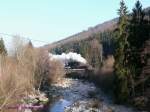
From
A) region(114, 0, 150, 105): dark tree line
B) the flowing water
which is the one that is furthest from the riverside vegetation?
the flowing water

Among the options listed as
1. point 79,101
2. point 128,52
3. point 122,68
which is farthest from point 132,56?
point 79,101

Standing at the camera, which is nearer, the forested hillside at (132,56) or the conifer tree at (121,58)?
the forested hillside at (132,56)

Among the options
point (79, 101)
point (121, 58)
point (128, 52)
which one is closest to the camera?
point (121, 58)

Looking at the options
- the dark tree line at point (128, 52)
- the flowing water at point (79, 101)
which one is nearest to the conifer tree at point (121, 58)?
the dark tree line at point (128, 52)

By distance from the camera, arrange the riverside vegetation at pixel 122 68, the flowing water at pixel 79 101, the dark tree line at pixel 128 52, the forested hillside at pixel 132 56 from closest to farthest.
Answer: the riverside vegetation at pixel 122 68
the flowing water at pixel 79 101
the forested hillside at pixel 132 56
the dark tree line at pixel 128 52

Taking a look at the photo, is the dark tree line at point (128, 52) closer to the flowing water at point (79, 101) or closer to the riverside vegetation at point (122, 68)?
the riverside vegetation at point (122, 68)

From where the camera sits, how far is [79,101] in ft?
202

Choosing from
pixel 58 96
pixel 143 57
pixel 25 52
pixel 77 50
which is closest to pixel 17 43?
pixel 25 52

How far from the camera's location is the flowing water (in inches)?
2040

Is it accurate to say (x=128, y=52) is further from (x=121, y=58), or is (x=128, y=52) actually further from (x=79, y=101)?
(x=79, y=101)

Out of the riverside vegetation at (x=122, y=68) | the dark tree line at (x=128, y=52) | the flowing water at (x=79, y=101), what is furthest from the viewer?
the dark tree line at (x=128, y=52)

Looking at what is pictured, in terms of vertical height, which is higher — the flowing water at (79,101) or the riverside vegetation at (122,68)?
the riverside vegetation at (122,68)

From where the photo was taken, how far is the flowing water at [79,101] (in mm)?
51822

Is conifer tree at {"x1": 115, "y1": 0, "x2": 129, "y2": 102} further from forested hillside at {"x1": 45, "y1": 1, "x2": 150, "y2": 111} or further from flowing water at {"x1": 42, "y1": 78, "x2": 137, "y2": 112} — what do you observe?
flowing water at {"x1": 42, "y1": 78, "x2": 137, "y2": 112}
